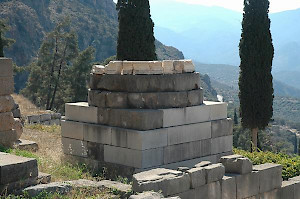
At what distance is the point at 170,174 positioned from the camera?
276 inches

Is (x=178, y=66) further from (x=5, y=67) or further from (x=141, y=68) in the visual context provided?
(x=5, y=67)

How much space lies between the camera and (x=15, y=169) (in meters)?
5.97

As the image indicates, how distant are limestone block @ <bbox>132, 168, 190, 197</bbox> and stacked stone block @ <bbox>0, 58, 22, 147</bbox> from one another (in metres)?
4.20

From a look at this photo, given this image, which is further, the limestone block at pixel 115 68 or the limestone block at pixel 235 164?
the limestone block at pixel 115 68

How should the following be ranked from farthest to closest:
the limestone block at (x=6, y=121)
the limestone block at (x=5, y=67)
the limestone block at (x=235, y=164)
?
the limestone block at (x=6, y=121) → the limestone block at (x=5, y=67) → the limestone block at (x=235, y=164)

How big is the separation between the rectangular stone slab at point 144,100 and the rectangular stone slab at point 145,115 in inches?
5.0

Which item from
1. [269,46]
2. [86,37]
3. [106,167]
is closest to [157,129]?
[106,167]

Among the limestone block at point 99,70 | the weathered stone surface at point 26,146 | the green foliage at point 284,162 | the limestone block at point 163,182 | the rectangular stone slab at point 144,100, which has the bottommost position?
the green foliage at point 284,162

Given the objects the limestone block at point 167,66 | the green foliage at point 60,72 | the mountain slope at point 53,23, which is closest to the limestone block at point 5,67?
the limestone block at point 167,66

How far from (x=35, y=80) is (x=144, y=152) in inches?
1186

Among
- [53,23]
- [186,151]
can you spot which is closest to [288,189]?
[186,151]

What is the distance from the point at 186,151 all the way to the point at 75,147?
229 centimetres

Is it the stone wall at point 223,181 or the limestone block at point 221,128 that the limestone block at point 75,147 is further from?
the limestone block at point 221,128

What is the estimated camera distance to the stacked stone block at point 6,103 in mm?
9547
